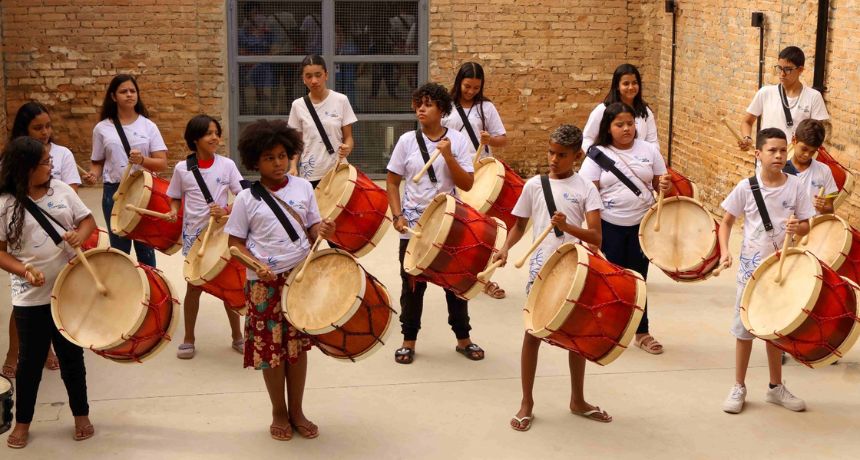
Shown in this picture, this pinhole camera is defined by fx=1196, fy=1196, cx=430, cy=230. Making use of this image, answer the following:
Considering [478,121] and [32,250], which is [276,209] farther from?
[478,121]

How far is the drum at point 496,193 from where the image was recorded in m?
7.27

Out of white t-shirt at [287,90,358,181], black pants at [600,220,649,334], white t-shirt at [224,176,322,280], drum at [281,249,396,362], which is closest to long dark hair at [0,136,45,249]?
white t-shirt at [224,176,322,280]

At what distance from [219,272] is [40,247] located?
39.4 inches

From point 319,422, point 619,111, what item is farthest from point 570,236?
point 319,422

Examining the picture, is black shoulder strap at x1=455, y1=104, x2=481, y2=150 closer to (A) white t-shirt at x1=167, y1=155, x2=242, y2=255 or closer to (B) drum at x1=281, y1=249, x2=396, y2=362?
(A) white t-shirt at x1=167, y1=155, x2=242, y2=255

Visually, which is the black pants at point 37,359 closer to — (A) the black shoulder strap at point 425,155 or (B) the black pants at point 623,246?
(A) the black shoulder strap at point 425,155

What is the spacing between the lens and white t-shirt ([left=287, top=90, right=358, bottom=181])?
7918 mm

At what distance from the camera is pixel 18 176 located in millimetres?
5484

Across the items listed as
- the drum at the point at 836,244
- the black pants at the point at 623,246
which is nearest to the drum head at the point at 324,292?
the black pants at the point at 623,246

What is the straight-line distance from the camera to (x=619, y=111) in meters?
6.68

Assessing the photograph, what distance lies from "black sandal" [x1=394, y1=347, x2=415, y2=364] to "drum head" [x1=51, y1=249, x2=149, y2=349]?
1.98m

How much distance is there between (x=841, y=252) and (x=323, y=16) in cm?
750

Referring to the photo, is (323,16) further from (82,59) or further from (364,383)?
(364,383)

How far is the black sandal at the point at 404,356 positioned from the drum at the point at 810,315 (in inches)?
85.4
